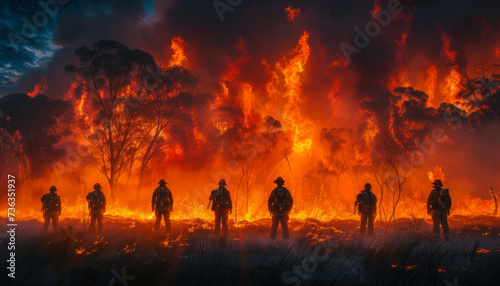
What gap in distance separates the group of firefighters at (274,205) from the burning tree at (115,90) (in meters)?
10.0

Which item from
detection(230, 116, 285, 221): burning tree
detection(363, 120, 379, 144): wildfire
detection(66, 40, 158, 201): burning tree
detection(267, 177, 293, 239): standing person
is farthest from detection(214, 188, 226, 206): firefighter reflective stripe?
detection(363, 120, 379, 144): wildfire

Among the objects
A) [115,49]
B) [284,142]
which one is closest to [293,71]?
[284,142]

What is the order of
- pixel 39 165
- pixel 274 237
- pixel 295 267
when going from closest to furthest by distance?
pixel 295 267 < pixel 274 237 < pixel 39 165

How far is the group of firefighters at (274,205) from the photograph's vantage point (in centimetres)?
1105

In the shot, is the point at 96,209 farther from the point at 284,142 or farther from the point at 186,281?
the point at 284,142

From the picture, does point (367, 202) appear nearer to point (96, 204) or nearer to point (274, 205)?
point (274, 205)

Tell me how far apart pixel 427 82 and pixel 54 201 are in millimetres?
45633

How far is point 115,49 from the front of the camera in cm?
2250

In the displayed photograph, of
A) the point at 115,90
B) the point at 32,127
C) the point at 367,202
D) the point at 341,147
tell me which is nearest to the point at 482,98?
the point at 341,147

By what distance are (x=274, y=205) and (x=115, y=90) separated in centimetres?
1804

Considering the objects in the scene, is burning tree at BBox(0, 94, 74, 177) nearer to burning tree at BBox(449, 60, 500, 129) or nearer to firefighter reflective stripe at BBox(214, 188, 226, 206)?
firefighter reflective stripe at BBox(214, 188, 226, 206)

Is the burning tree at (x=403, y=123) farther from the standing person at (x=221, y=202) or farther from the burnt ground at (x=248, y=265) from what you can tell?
the burnt ground at (x=248, y=265)

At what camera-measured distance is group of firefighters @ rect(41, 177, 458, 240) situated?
36.2ft

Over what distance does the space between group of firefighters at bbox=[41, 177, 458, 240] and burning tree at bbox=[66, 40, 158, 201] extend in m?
10.0
